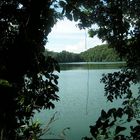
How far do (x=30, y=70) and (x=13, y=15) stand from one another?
0.96 m

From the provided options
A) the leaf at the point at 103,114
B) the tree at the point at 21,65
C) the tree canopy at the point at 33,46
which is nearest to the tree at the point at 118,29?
the tree canopy at the point at 33,46

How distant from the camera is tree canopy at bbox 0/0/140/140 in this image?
3.17 meters

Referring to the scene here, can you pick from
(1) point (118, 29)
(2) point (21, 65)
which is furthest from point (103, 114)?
(1) point (118, 29)

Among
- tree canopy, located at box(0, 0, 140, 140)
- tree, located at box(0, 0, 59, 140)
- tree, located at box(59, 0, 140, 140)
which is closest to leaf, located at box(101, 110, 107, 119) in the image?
tree canopy, located at box(0, 0, 140, 140)

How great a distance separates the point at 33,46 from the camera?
12.0 feet

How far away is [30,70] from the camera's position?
389 cm

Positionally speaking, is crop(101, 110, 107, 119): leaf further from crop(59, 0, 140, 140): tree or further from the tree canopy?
crop(59, 0, 140, 140): tree

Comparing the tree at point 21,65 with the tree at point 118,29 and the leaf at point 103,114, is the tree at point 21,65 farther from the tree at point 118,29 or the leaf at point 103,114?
the tree at point 118,29

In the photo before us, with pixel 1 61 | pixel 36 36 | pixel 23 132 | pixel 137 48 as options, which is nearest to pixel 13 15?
pixel 36 36

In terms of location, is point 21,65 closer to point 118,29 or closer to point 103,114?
point 103,114

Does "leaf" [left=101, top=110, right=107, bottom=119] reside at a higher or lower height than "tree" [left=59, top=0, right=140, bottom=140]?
lower

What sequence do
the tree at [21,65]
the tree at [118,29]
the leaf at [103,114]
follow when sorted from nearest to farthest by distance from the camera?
the leaf at [103,114], the tree at [21,65], the tree at [118,29]

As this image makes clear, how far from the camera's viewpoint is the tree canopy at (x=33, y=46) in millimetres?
3168

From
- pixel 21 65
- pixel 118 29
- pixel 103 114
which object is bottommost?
pixel 103 114
